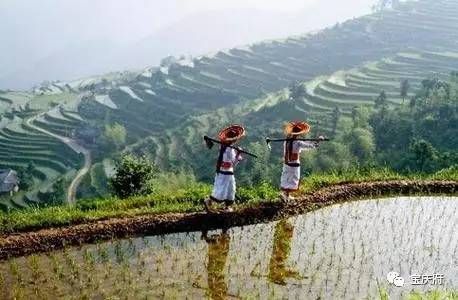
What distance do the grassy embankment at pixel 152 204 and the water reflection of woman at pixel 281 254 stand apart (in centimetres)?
106

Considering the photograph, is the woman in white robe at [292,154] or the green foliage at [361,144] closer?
the woman in white robe at [292,154]

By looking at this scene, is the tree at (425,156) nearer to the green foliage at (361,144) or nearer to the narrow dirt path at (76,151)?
the green foliage at (361,144)

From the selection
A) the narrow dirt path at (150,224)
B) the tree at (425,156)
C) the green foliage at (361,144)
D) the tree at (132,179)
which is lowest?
the green foliage at (361,144)

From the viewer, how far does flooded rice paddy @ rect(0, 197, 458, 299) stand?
8578mm

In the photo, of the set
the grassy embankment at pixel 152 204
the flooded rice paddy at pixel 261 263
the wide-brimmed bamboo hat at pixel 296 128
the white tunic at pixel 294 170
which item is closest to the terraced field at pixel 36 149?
the grassy embankment at pixel 152 204

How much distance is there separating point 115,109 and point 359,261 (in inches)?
3754

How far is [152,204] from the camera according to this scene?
12688 millimetres

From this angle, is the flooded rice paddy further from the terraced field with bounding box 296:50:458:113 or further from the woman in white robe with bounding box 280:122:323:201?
the terraced field with bounding box 296:50:458:113

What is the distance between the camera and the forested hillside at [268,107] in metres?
49.2

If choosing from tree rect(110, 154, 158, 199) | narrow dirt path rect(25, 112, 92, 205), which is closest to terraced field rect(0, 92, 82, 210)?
narrow dirt path rect(25, 112, 92, 205)

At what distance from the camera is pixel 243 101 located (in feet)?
297

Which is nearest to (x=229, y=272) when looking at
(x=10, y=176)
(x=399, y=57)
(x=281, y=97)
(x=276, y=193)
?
(x=276, y=193)

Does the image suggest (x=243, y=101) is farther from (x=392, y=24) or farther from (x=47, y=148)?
(x=392, y=24)

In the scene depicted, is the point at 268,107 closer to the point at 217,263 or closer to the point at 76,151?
the point at 76,151
